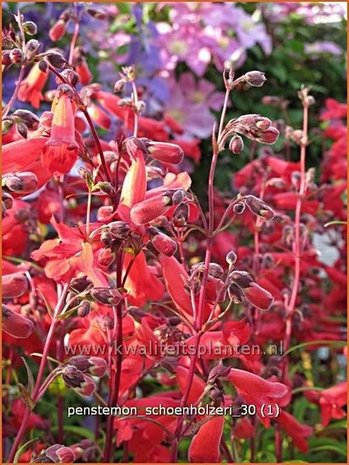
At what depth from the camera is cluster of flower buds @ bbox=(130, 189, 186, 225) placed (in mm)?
865

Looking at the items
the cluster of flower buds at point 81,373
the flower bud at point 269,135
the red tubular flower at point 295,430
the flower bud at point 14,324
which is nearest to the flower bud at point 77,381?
the cluster of flower buds at point 81,373

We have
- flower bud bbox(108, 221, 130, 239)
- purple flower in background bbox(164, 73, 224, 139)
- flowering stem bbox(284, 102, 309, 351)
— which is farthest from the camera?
purple flower in background bbox(164, 73, 224, 139)

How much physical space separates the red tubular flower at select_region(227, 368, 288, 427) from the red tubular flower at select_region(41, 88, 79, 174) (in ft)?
1.02

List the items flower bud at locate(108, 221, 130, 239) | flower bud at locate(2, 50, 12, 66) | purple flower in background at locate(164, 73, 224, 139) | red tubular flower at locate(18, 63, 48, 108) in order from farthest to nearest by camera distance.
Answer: purple flower in background at locate(164, 73, 224, 139)
red tubular flower at locate(18, 63, 48, 108)
flower bud at locate(2, 50, 12, 66)
flower bud at locate(108, 221, 130, 239)

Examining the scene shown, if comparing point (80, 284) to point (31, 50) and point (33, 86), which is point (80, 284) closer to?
point (31, 50)

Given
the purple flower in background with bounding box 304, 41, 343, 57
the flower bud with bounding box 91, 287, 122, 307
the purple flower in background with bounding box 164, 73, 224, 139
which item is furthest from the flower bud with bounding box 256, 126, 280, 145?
the purple flower in background with bounding box 304, 41, 343, 57

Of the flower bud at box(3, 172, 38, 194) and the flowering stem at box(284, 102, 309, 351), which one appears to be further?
the flowering stem at box(284, 102, 309, 351)

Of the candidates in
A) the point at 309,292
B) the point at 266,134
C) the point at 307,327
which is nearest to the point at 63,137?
the point at 266,134

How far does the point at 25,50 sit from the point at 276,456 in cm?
78

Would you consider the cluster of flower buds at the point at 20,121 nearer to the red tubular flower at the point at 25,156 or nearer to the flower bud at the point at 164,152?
the red tubular flower at the point at 25,156

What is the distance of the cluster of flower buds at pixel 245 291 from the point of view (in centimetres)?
90

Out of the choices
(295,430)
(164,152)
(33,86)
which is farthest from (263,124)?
(295,430)

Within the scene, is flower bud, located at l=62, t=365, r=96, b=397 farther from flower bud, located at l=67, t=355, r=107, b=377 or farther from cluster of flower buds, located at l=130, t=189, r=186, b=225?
cluster of flower buds, located at l=130, t=189, r=186, b=225

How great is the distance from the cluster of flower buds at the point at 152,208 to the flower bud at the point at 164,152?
75mm
